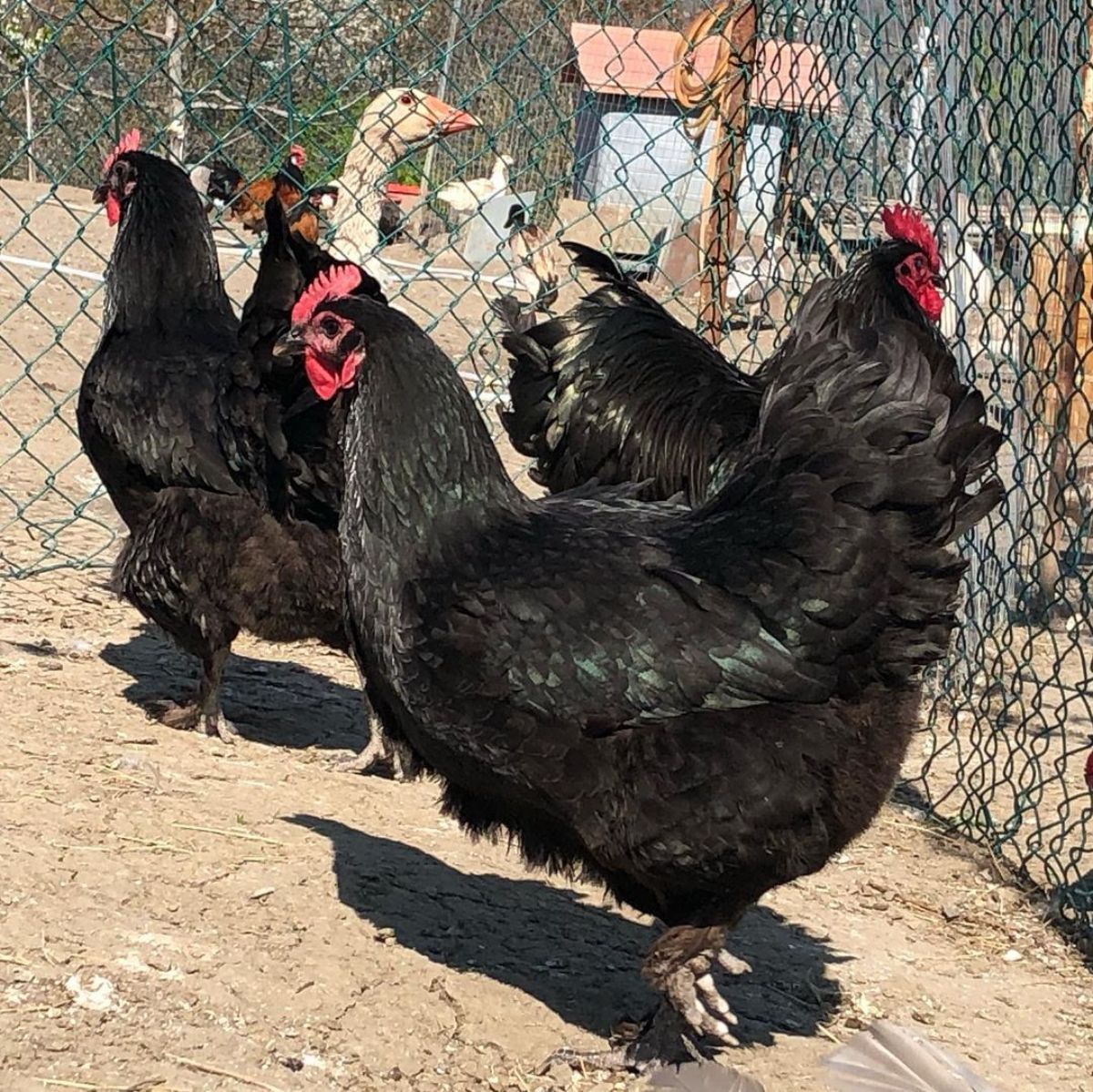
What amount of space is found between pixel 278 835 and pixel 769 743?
5.04ft

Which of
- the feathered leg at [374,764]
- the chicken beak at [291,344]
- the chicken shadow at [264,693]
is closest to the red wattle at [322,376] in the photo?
the chicken beak at [291,344]

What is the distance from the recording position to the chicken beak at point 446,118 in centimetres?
959

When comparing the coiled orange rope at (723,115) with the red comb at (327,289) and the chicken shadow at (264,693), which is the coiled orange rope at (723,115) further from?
the red comb at (327,289)

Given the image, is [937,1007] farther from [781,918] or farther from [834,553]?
[834,553]

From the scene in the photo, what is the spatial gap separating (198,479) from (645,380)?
4.67 feet

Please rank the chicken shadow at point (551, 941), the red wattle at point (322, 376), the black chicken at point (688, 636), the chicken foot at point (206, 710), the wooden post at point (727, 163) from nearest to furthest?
the black chicken at point (688, 636)
the red wattle at point (322, 376)
the chicken shadow at point (551, 941)
the chicken foot at point (206, 710)
the wooden post at point (727, 163)

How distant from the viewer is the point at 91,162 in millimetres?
16172

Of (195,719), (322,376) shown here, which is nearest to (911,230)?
(322,376)

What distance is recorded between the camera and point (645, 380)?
4.80 m

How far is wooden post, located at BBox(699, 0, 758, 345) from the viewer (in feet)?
20.8

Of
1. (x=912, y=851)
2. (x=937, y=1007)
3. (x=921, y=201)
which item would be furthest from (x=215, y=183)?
(x=937, y=1007)

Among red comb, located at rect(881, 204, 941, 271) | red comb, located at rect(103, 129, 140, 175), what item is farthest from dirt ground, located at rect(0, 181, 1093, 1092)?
red comb, located at rect(881, 204, 941, 271)

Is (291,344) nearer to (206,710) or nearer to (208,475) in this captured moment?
(208,475)

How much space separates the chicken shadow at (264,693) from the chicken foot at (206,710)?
4.1 inches
